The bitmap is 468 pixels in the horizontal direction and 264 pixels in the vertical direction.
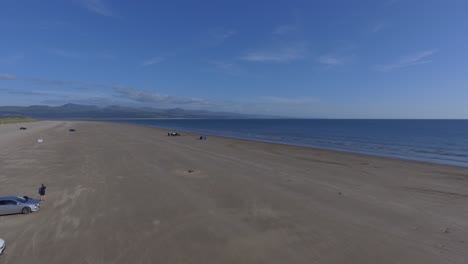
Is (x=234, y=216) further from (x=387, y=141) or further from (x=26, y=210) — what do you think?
(x=387, y=141)

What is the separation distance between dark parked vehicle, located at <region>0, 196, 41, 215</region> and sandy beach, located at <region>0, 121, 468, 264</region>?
1.27ft

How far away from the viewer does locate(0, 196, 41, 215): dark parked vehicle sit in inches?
528

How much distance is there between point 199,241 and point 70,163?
2369 cm

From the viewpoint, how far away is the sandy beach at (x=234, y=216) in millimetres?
10398

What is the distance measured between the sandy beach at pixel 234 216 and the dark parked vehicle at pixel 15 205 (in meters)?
0.39

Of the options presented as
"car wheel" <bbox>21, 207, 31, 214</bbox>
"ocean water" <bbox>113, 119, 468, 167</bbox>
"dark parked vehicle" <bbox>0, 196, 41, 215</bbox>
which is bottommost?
"car wheel" <bbox>21, 207, 31, 214</bbox>

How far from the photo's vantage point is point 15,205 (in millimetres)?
13570

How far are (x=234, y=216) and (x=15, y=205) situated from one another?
464 inches

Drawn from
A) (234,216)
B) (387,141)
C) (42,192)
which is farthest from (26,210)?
(387,141)

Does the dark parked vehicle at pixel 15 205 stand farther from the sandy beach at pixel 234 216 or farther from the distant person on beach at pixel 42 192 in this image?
the distant person on beach at pixel 42 192

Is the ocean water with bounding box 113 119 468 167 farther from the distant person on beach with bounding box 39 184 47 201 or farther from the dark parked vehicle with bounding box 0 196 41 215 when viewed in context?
the dark parked vehicle with bounding box 0 196 41 215

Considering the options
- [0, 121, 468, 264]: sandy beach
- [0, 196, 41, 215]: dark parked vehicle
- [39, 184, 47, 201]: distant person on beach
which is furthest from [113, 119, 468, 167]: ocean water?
[0, 196, 41, 215]: dark parked vehicle

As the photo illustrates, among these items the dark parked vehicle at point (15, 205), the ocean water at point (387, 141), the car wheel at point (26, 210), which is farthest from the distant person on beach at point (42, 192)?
the ocean water at point (387, 141)

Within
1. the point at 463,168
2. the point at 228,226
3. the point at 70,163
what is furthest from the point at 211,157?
the point at 463,168
